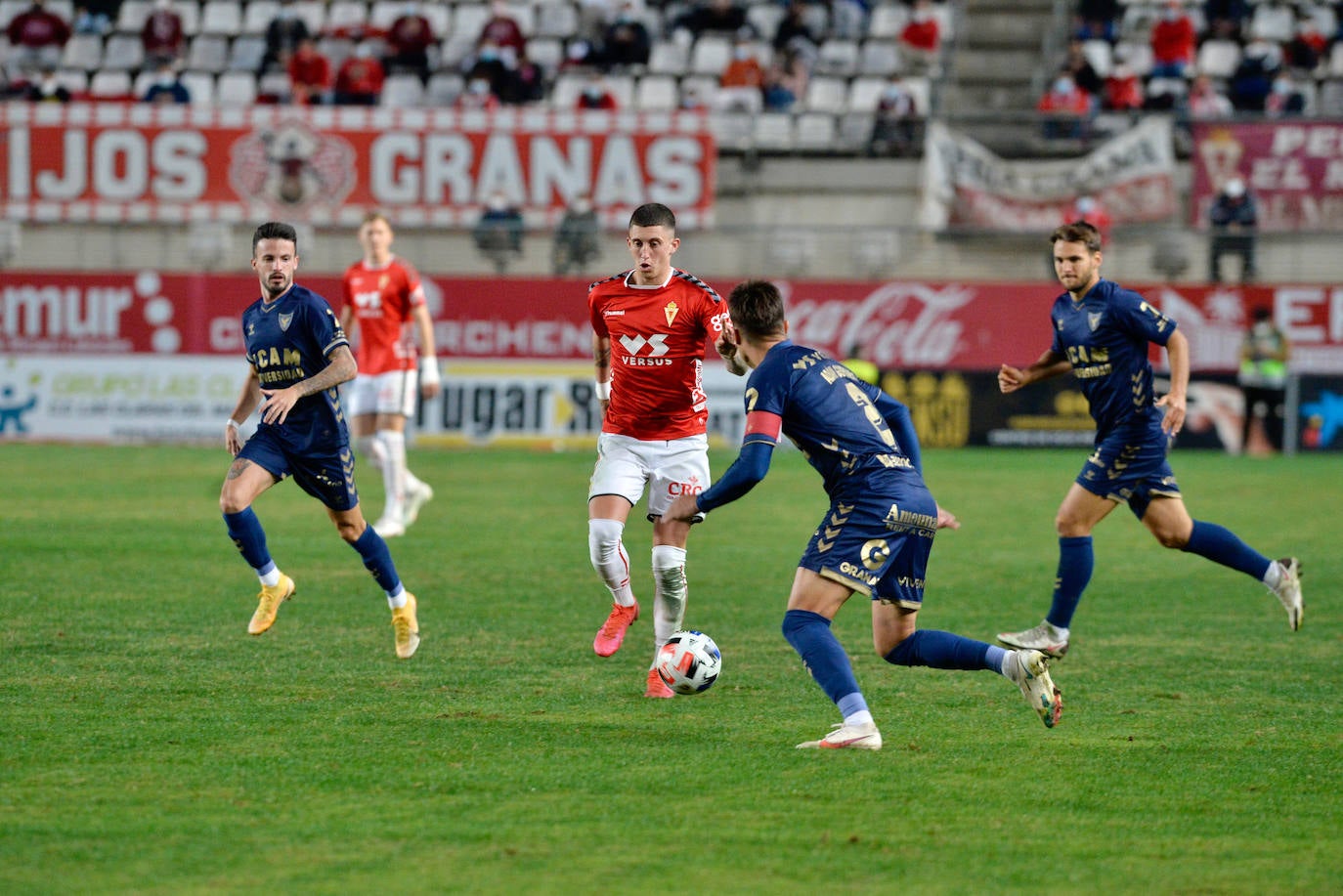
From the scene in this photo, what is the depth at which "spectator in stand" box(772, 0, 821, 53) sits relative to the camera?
27.3m

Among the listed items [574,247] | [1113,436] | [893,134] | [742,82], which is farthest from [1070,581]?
[742,82]

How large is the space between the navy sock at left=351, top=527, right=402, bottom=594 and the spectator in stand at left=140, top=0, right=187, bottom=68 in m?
21.5

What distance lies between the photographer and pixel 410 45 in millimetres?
27109

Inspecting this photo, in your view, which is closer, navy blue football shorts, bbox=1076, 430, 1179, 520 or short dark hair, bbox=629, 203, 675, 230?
short dark hair, bbox=629, 203, 675, 230

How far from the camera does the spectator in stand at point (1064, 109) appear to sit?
24.7 metres

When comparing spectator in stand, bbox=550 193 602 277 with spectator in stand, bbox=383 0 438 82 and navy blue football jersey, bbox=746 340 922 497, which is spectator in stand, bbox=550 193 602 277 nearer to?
spectator in stand, bbox=383 0 438 82

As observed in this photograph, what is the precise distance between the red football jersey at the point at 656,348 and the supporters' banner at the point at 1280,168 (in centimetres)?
1749

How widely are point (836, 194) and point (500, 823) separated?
20.3 metres

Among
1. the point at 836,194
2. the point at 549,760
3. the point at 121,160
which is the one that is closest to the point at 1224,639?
the point at 549,760

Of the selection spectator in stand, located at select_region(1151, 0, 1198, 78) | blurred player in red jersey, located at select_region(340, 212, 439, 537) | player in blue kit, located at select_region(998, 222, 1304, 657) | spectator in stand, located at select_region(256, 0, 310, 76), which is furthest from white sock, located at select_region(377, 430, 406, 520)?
spectator in stand, located at select_region(1151, 0, 1198, 78)

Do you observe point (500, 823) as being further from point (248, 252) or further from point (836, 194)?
point (836, 194)

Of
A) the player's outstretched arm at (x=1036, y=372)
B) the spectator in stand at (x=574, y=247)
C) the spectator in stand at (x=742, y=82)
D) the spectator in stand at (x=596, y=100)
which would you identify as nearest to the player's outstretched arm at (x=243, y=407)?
the player's outstretched arm at (x=1036, y=372)

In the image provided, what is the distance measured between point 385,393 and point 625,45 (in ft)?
48.1

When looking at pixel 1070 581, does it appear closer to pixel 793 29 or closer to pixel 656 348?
pixel 656 348
